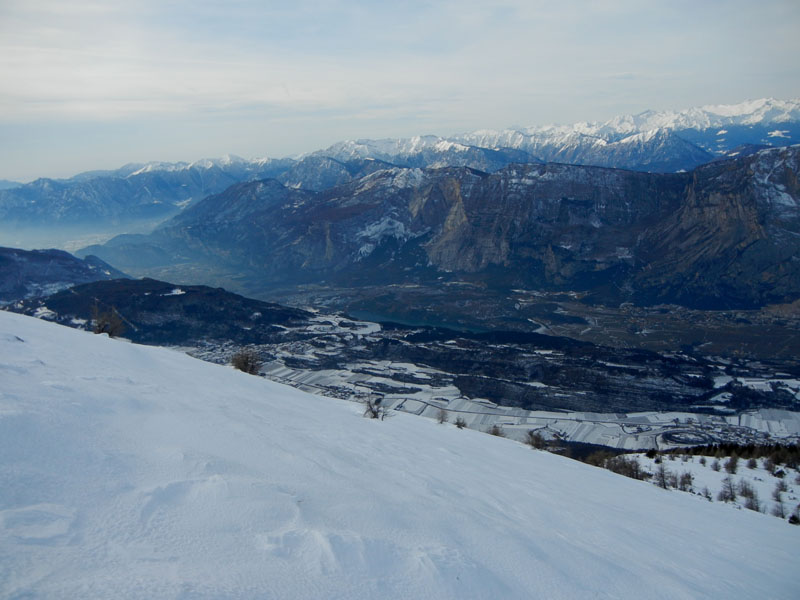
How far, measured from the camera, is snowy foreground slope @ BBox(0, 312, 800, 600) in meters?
4.08

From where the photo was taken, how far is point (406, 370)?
71312 millimetres

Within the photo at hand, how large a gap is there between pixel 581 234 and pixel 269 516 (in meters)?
160

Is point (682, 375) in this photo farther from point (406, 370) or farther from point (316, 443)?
point (316, 443)

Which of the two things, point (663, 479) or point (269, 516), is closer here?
point (269, 516)

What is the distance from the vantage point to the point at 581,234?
496 ft

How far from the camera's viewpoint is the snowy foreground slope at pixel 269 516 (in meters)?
4.08

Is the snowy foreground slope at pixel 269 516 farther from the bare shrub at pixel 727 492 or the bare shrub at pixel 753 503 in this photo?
the bare shrub at pixel 727 492

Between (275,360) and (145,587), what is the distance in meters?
71.0

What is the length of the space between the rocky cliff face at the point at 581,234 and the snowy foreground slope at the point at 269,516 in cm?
12767

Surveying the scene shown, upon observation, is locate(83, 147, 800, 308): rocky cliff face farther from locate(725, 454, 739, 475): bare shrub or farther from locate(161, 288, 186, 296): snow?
locate(725, 454, 739, 475): bare shrub

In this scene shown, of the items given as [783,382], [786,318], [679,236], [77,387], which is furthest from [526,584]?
[679,236]

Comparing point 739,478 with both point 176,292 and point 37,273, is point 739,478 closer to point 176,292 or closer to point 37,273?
point 176,292

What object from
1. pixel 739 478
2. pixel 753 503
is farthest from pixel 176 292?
pixel 753 503

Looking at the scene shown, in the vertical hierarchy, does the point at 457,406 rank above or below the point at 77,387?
below
